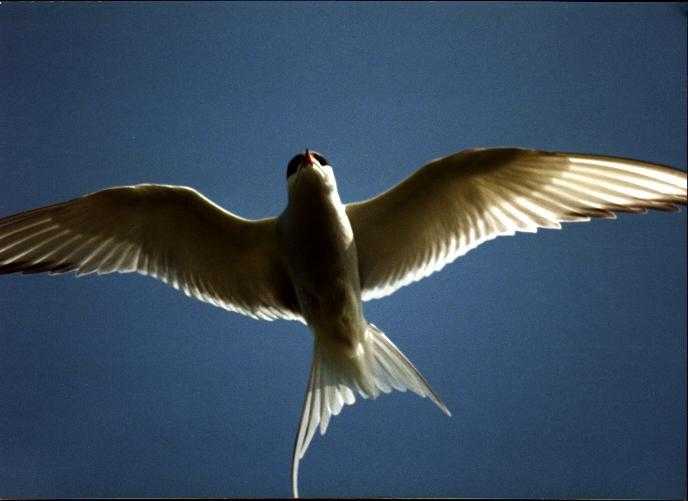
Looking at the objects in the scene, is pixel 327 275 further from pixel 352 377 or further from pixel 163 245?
pixel 163 245

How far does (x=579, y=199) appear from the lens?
7.77ft

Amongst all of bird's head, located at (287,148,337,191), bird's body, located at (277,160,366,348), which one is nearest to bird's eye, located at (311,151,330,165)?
bird's head, located at (287,148,337,191)

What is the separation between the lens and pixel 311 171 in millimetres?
2469

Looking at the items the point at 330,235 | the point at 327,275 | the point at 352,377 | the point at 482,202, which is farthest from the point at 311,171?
the point at 352,377

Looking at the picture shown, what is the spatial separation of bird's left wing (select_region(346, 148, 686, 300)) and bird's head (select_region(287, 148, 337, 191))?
0.19m

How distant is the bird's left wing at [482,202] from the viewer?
2268mm

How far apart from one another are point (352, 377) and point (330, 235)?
578 millimetres

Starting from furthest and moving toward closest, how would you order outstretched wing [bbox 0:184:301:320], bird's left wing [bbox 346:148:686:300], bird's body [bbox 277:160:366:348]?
outstretched wing [bbox 0:184:301:320]
bird's body [bbox 277:160:366:348]
bird's left wing [bbox 346:148:686:300]

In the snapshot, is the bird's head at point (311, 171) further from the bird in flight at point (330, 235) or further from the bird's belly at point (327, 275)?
the bird's belly at point (327, 275)

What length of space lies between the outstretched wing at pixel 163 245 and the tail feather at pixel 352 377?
1.02 ft

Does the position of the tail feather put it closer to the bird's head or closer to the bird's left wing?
the bird's left wing

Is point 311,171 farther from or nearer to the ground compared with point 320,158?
nearer to the ground

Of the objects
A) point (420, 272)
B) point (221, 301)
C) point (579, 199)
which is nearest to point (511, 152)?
point (579, 199)

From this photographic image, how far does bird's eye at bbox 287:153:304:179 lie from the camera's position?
2.55 m
